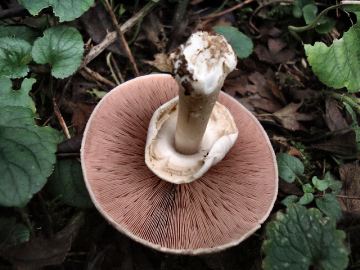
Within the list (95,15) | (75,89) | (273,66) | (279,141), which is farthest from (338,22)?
(75,89)

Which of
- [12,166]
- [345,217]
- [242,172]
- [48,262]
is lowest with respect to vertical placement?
[345,217]

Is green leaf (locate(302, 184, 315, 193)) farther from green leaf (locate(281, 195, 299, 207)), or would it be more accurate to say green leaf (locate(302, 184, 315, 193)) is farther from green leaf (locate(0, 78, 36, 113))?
green leaf (locate(0, 78, 36, 113))

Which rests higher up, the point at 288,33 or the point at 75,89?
A: the point at 75,89

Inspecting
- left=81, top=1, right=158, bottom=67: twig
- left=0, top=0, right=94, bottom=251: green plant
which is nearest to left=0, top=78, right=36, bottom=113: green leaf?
left=0, top=0, right=94, bottom=251: green plant

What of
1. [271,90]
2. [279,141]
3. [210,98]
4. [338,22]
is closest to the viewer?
[210,98]

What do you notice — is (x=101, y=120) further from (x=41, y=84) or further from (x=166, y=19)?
(x=166, y=19)

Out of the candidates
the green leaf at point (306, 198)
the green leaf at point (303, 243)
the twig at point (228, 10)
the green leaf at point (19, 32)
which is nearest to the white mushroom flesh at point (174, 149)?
the green leaf at point (303, 243)

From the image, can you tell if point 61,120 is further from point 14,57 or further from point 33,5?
point 33,5
